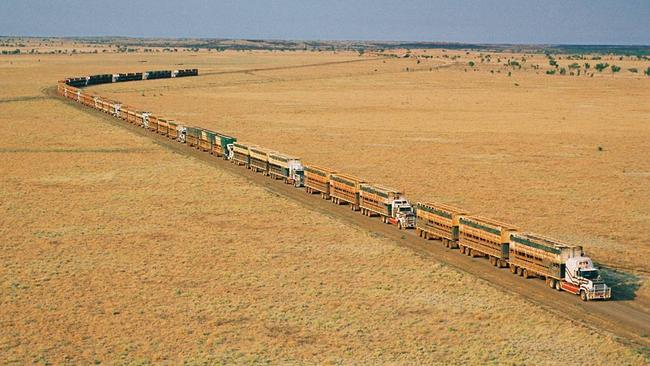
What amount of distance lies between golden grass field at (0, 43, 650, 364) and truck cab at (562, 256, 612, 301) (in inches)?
114

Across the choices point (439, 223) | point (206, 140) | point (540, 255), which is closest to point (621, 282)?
point (540, 255)

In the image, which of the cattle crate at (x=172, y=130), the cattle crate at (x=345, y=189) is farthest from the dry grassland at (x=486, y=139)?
the cattle crate at (x=172, y=130)

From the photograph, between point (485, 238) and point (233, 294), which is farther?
point (485, 238)

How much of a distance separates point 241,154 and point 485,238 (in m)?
38.6

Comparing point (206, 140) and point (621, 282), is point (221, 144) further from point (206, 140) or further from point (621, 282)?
point (621, 282)

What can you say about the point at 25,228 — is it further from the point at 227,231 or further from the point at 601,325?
the point at 601,325

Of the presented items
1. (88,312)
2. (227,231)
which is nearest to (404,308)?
(88,312)

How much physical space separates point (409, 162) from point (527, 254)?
40492 millimetres

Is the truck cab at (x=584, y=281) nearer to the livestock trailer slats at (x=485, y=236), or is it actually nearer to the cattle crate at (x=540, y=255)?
the cattle crate at (x=540, y=255)

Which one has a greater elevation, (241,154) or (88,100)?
(241,154)

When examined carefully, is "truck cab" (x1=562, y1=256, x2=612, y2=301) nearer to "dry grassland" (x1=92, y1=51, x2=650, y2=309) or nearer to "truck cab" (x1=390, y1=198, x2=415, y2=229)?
"dry grassland" (x1=92, y1=51, x2=650, y2=309)

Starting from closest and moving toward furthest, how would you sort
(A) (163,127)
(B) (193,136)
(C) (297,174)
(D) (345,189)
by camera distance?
(D) (345,189) < (C) (297,174) < (B) (193,136) < (A) (163,127)

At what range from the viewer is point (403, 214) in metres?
56.4

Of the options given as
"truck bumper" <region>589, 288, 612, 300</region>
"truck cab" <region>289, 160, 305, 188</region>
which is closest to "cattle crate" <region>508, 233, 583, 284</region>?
"truck bumper" <region>589, 288, 612, 300</region>
